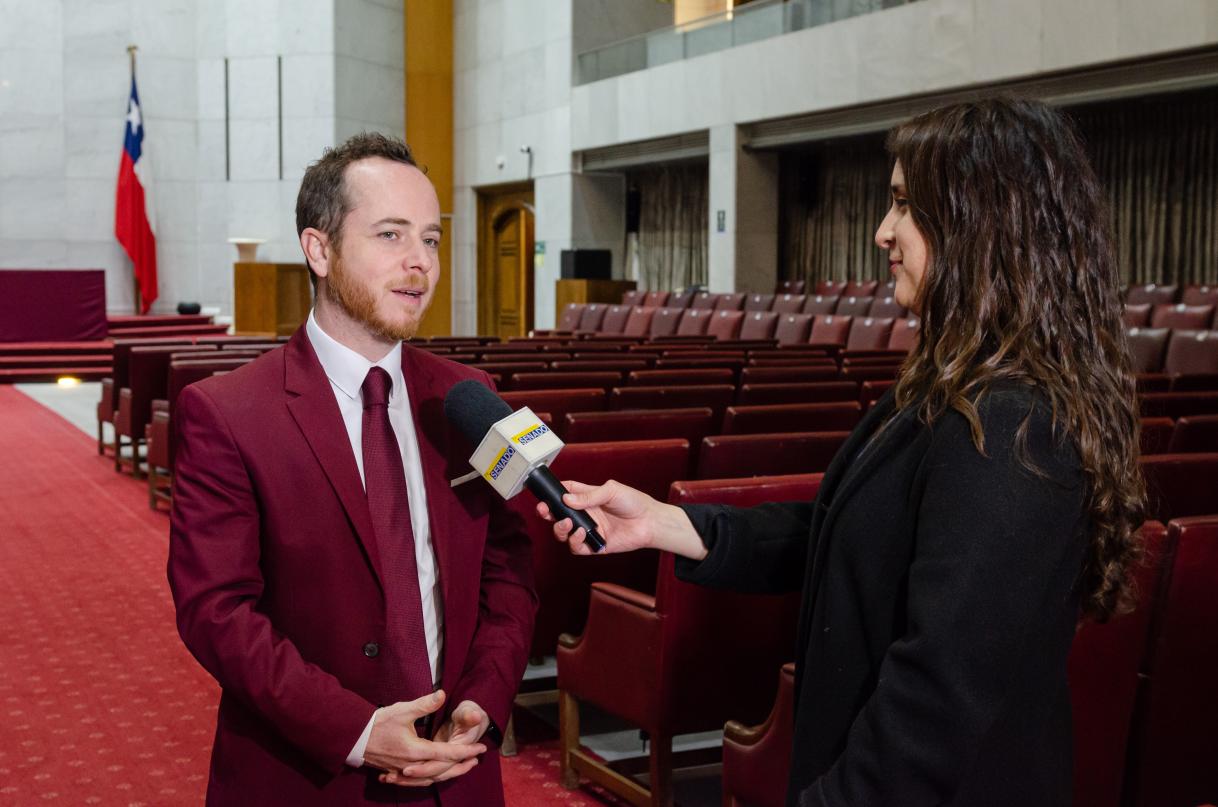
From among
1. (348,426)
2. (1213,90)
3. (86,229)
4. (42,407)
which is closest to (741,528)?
(348,426)

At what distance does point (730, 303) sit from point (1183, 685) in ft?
36.2

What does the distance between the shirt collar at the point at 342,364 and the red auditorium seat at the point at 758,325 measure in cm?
924

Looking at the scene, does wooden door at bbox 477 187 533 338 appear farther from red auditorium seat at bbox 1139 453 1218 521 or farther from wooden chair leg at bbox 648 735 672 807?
red auditorium seat at bbox 1139 453 1218 521

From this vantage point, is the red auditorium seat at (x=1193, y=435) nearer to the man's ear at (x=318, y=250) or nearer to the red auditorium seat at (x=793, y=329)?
the man's ear at (x=318, y=250)

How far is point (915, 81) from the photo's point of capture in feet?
39.0

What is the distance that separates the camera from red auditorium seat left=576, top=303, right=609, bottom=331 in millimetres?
13797

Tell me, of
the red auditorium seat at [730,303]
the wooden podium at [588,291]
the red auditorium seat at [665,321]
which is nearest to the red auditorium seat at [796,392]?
the red auditorium seat at [665,321]

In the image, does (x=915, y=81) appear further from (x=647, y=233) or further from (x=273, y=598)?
(x=273, y=598)

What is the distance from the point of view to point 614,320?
13.4m

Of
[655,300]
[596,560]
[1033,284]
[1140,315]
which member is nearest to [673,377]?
[596,560]

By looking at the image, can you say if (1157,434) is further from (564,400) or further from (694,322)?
(694,322)

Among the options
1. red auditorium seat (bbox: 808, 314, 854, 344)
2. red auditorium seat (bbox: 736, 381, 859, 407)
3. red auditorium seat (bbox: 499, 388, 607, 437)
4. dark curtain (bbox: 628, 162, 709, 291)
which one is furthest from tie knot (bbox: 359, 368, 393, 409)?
dark curtain (bbox: 628, 162, 709, 291)

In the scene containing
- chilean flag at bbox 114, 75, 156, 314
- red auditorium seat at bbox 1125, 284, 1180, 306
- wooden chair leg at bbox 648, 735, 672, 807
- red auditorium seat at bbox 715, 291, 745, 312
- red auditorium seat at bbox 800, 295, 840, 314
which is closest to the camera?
wooden chair leg at bbox 648, 735, 672, 807

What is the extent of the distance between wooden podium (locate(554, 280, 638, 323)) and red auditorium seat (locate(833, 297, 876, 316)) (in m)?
4.79
